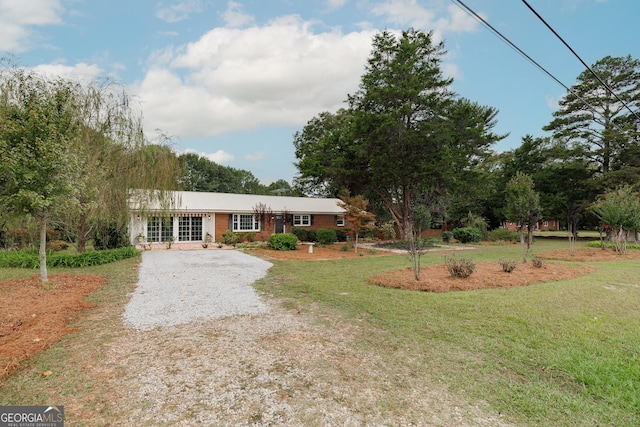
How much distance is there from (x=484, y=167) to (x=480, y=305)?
3629 cm

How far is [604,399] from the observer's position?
3.23 m

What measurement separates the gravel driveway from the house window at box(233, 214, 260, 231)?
9323 mm

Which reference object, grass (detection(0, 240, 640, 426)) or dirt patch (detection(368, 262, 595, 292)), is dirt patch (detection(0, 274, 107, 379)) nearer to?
grass (detection(0, 240, 640, 426))

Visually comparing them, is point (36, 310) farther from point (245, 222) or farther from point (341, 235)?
point (341, 235)

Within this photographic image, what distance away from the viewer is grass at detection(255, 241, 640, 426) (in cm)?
317

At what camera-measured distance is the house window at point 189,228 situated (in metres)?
20.7

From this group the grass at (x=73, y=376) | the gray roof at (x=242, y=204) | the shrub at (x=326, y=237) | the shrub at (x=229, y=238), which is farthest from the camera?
the shrub at (x=326, y=237)

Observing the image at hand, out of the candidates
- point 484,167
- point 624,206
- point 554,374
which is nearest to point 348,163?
point 624,206

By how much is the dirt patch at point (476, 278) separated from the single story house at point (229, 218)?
516 inches

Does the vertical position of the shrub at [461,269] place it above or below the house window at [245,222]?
below

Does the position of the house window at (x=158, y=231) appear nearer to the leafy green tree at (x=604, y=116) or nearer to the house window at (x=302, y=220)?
the house window at (x=302, y=220)

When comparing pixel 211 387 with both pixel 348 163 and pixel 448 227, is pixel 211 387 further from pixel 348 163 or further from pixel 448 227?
pixel 448 227

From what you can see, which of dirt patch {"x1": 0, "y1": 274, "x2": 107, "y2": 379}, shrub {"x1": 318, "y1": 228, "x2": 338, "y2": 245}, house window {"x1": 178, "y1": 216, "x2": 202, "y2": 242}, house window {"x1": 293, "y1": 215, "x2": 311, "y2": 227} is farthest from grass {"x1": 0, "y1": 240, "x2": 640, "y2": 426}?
house window {"x1": 293, "y1": 215, "x2": 311, "y2": 227}

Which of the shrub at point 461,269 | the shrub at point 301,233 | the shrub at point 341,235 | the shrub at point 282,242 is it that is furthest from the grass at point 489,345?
the shrub at point 341,235
